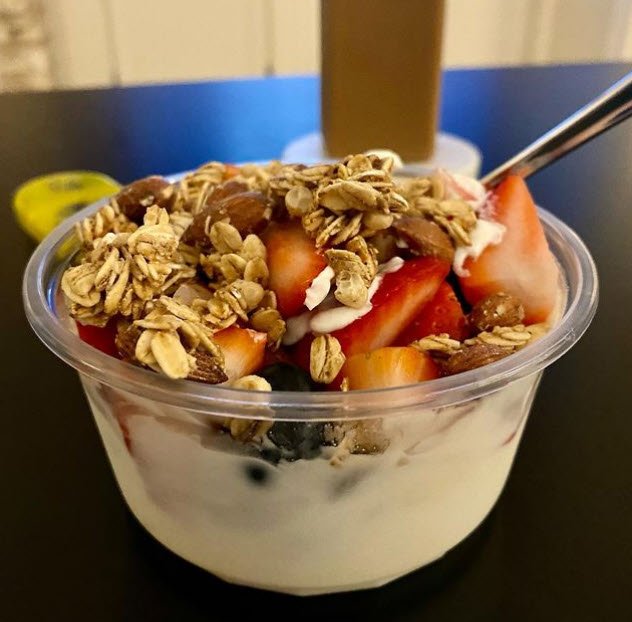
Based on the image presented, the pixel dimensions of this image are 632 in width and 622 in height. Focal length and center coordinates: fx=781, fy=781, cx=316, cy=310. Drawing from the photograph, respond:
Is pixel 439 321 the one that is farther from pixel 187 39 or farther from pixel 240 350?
pixel 187 39

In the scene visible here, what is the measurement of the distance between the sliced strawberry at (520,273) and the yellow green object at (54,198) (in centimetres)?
56

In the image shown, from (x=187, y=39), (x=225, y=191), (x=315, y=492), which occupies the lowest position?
(x=187, y=39)

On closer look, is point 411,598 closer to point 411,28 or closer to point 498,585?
point 498,585

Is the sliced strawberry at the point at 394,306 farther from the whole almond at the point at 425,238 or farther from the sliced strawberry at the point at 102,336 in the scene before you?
the sliced strawberry at the point at 102,336

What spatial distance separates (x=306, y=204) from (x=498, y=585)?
0.91 feet

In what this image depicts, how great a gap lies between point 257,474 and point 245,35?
221 cm

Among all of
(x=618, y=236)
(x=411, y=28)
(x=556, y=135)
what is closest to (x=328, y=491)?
(x=556, y=135)

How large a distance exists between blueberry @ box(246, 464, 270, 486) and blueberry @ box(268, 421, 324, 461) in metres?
0.02

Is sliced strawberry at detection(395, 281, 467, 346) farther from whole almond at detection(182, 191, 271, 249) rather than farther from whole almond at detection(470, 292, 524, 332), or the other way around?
whole almond at detection(182, 191, 271, 249)

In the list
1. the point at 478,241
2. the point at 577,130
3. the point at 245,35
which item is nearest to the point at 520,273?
the point at 478,241

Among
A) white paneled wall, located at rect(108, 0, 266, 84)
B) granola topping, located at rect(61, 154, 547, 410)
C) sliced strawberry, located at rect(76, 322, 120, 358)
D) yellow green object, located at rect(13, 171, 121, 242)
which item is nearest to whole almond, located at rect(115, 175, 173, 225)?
granola topping, located at rect(61, 154, 547, 410)

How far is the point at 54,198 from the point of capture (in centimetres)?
98

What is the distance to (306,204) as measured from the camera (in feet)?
1.66

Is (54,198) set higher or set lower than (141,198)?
lower
